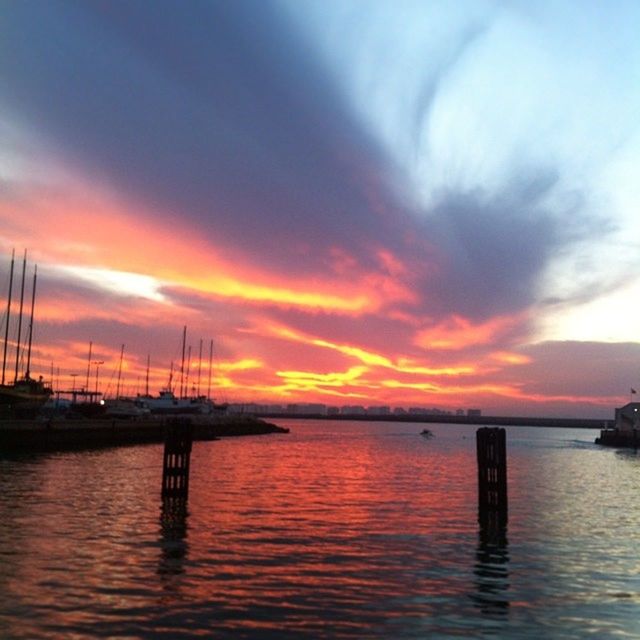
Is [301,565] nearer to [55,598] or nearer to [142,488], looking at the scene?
[55,598]

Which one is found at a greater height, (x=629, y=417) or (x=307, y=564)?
(x=629, y=417)

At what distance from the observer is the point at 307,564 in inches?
970

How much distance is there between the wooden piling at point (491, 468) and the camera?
128ft

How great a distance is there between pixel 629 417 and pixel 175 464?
128 metres

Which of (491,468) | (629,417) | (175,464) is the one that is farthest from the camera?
(629,417)

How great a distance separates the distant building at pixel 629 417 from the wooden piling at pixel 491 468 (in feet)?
377

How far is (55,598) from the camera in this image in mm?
19094

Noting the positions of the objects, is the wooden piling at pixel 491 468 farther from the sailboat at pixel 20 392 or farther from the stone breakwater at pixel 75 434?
the sailboat at pixel 20 392

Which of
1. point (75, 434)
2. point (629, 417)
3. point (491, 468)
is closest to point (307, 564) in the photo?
point (491, 468)

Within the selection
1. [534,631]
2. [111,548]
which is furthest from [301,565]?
[534,631]

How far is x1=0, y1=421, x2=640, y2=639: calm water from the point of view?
17.9 meters

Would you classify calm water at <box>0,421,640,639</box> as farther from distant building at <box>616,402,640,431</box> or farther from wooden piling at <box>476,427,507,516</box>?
distant building at <box>616,402,640,431</box>

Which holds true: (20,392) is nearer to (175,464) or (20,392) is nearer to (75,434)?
(75,434)

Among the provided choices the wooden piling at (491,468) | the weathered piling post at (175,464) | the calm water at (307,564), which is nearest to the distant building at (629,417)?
the calm water at (307,564)
